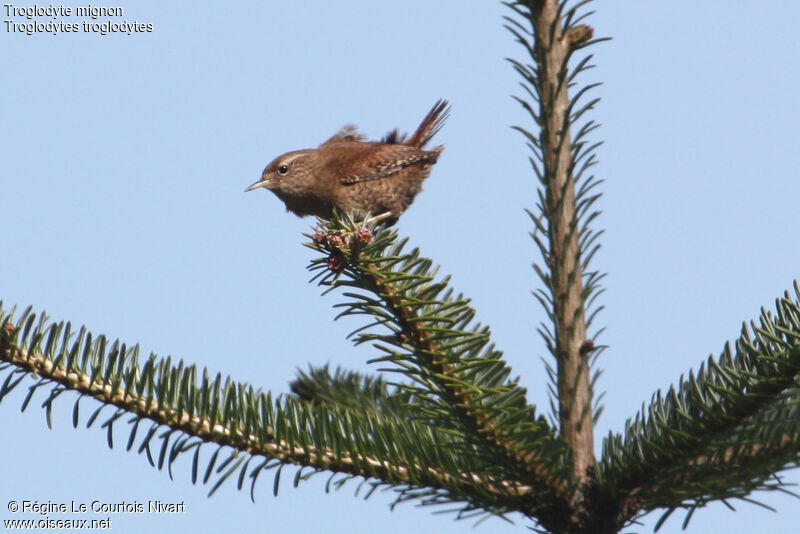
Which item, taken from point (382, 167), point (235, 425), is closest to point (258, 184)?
point (382, 167)

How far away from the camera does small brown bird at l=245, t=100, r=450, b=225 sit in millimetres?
5957

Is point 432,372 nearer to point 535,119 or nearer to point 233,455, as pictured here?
point 233,455

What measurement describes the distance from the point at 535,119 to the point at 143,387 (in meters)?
1.18

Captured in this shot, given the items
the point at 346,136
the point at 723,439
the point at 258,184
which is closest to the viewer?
the point at 723,439

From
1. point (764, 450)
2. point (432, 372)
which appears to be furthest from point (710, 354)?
point (432, 372)

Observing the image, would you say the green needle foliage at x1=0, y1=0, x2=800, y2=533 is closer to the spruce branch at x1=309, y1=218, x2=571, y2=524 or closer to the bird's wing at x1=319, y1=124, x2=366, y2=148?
the spruce branch at x1=309, y1=218, x2=571, y2=524

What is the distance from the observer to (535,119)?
2.03 meters

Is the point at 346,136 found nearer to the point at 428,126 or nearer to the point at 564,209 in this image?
the point at 428,126

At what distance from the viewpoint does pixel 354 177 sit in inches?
234

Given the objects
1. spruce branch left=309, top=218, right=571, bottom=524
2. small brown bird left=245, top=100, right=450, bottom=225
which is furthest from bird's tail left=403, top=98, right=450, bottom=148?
spruce branch left=309, top=218, right=571, bottom=524

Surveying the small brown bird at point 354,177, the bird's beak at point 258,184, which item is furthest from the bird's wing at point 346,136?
the bird's beak at point 258,184

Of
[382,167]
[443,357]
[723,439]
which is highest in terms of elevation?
[382,167]

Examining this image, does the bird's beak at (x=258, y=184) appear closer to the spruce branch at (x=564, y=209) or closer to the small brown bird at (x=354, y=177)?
the small brown bird at (x=354, y=177)

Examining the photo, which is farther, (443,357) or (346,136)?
(346,136)
